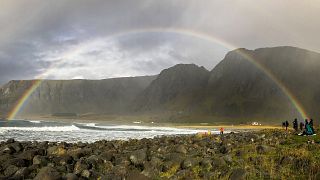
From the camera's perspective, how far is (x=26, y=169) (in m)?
16.1

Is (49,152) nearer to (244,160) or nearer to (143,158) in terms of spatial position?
(143,158)

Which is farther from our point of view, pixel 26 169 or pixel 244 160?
pixel 244 160

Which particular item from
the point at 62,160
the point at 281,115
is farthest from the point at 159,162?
the point at 281,115

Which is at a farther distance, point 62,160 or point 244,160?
point 62,160

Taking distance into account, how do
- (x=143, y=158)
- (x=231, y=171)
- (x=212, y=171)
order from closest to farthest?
(x=231, y=171), (x=212, y=171), (x=143, y=158)

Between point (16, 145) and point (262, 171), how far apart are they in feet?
67.4

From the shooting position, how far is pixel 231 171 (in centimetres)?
1459

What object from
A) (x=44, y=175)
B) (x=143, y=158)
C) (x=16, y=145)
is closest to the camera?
(x=44, y=175)

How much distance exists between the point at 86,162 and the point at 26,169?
3.09m

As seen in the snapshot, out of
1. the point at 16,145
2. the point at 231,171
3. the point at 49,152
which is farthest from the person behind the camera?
the point at 16,145

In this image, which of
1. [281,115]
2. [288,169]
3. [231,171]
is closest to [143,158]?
[231,171]

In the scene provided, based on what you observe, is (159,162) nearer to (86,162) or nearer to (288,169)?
(86,162)

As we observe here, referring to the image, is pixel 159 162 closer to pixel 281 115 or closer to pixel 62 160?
pixel 62 160

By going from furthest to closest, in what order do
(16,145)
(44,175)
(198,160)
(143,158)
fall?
(16,145), (143,158), (198,160), (44,175)
